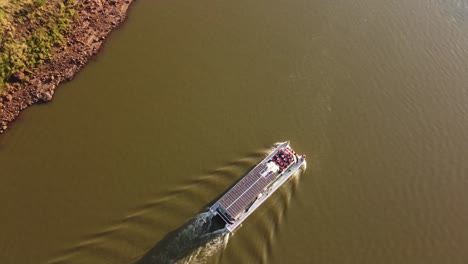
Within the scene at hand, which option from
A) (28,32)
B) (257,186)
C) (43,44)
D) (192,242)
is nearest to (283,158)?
(257,186)

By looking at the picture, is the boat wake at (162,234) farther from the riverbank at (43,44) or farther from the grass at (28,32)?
the grass at (28,32)

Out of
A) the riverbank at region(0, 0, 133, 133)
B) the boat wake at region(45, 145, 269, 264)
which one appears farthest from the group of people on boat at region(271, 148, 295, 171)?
the riverbank at region(0, 0, 133, 133)

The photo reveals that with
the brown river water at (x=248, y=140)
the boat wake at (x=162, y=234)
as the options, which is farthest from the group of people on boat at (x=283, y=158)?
the boat wake at (x=162, y=234)

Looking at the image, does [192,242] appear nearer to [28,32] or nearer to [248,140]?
[248,140]

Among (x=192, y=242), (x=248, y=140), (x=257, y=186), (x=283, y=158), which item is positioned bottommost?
(x=192, y=242)

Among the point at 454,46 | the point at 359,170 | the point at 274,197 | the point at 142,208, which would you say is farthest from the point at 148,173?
the point at 454,46

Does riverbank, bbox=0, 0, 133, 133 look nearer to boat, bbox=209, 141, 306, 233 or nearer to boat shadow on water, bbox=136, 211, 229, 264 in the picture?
boat shadow on water, bbox=136, 211, 229, 264
